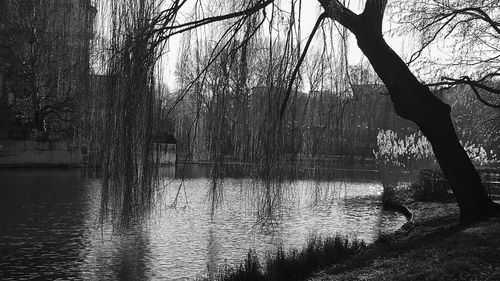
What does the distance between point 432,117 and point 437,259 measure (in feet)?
10.6

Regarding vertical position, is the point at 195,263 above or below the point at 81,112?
below


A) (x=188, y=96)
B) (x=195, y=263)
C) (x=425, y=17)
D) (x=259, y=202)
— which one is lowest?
(x=195, y=263)

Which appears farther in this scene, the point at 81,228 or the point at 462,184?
the point at 81,228

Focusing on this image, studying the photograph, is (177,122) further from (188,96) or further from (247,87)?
(247,87)

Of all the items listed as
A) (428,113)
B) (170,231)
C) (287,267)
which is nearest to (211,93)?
(287,267)

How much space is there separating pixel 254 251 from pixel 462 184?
3692 mm

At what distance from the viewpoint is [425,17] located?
12.5 metres

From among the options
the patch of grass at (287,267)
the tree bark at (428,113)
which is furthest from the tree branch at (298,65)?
the patch of grass at (287,267)

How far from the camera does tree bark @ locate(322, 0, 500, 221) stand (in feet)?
27.6

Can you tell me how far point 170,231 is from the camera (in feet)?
40.5

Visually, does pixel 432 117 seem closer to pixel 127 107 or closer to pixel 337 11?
pixel 337 11

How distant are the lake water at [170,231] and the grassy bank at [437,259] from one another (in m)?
0.98

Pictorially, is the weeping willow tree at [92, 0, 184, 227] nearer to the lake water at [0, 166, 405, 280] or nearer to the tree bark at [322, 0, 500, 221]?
the lake water at [0, 166, 405, 280]

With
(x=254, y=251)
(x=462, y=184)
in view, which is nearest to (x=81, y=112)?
(x=254, y=251)
